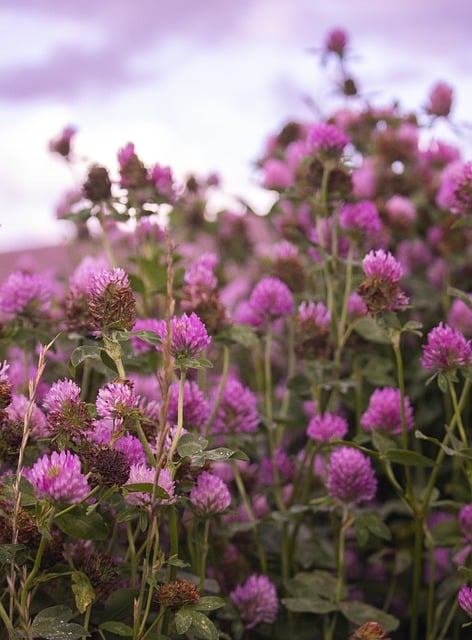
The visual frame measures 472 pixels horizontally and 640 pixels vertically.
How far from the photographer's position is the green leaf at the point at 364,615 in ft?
3.63

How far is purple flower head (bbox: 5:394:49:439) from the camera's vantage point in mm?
921

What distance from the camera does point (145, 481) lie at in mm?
817

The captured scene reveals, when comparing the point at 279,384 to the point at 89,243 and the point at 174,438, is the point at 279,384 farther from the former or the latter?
the point at 174,438

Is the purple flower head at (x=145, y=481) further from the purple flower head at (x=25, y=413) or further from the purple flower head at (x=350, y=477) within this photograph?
the purple flower head at (x=350, y=477)

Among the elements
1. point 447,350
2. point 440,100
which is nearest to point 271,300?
point 447,350

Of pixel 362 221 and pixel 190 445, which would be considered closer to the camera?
pixel 190 445

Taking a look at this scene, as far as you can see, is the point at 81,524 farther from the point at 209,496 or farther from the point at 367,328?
the point at 367,328

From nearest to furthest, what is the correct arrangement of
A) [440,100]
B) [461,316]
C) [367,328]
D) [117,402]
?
[117,402] → [367,328] → [461,316] → [440,100]

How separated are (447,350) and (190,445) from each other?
0.32m

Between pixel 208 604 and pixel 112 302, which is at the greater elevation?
pixel 112 302

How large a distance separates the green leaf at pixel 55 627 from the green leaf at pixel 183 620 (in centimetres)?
8

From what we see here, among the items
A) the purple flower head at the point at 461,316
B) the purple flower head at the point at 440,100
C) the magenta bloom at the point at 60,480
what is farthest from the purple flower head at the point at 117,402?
the purple flower head at the point at 440,100

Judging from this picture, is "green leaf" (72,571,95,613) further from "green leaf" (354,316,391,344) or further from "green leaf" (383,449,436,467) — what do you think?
"green leaf" (354,316,391,344)

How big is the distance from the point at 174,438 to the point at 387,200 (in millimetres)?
1208
